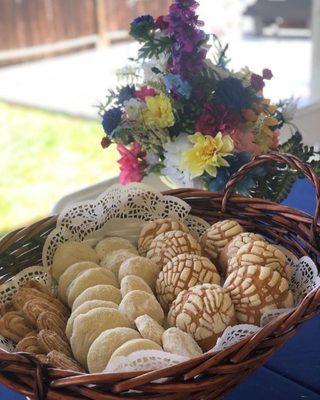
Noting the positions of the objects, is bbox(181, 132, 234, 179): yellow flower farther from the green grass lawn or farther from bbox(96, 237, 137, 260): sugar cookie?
the green grass lawn

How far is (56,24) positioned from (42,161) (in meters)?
2.58

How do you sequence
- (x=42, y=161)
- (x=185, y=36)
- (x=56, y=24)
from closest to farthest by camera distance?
(x=185, y=36), (x=42, y=161), (x=56, y=24)

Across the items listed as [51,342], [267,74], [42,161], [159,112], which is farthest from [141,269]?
[42,161]

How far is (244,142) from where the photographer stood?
860 millimetres

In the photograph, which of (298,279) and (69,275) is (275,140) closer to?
(298,279)

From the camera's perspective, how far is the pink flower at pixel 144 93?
889 mm

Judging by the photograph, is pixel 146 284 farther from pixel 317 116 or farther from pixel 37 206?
pixel 37 206

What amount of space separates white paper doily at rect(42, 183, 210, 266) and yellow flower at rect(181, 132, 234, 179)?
0.05 m

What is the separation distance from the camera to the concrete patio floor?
4203 millimetres

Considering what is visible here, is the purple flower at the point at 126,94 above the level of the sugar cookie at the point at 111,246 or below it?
above

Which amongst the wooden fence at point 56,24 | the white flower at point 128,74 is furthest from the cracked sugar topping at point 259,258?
the wooden fence at point 56,24

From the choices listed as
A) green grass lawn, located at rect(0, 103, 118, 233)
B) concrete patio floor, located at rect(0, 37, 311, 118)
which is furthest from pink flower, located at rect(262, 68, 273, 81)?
concrete patio floor, located at rect(0, 37, 311, 118)

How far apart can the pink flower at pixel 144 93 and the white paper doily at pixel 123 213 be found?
0.13 m

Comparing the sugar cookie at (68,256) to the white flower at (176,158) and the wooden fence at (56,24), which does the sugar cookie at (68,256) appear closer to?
the white flower at (176,158)
